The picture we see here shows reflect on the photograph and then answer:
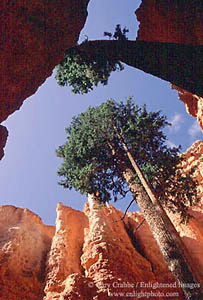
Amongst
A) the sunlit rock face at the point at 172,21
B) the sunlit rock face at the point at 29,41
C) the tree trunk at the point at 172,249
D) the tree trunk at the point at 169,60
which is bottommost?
the tree trunk at the point at 172,249

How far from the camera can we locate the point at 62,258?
52.1 ft

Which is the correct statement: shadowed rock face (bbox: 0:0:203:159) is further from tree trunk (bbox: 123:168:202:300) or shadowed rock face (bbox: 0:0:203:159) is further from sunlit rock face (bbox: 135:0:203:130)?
tree trunk (bbox: 123:168:202:300)

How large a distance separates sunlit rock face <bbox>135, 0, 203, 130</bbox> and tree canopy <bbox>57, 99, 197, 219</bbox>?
3332 millimetres

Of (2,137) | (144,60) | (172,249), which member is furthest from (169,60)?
(172,249)

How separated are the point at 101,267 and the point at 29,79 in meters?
13.0

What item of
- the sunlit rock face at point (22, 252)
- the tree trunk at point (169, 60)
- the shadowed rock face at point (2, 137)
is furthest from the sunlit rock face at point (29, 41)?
the sunlit rock face at point (22, 252)

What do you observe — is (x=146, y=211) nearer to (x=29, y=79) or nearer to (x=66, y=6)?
(x=29, y=79)

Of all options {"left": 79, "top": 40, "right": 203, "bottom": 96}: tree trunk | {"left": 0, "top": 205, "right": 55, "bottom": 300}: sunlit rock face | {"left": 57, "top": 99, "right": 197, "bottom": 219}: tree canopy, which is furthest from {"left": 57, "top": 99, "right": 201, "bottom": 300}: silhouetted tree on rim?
{"left": 0, "top": 205, "right": 55, "bottom": 300}: sunlit rock face

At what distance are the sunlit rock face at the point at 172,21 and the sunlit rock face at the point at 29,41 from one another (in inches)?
195

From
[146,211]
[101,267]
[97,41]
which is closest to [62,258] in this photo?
[101,267]

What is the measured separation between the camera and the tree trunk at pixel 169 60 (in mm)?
4719

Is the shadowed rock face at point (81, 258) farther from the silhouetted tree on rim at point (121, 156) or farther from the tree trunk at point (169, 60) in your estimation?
the tree trunk at point (169, 60)

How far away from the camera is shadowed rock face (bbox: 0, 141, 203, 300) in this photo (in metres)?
12.4

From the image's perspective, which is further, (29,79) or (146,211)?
→ (146,211)
